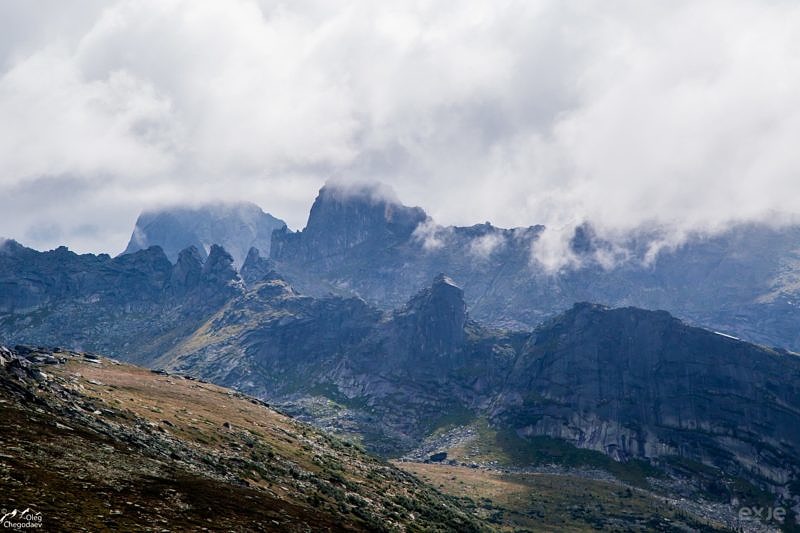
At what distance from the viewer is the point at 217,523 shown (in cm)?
5212

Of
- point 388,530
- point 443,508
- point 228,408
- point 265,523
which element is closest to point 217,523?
point 265,523

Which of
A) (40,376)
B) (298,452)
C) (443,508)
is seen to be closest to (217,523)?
(40,376)

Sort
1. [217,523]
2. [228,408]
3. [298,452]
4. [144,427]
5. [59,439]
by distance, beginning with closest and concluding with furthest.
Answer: [217,523] → [59,439] → [144,427] → [298,452] → [228,408]

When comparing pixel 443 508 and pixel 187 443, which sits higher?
pixel 187 443

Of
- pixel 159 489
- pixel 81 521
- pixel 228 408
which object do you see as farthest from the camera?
pixel 228 408

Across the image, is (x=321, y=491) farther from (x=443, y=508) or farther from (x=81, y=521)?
(x=81, y=521)

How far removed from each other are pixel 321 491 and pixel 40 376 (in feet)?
163

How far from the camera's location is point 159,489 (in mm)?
55750

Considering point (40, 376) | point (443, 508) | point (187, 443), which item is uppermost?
point (40, 376)

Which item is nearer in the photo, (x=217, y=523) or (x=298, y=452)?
(x=217, y=523)

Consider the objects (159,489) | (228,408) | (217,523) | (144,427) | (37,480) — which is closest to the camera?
(37,480)

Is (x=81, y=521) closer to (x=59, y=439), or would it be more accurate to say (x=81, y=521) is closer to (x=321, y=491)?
(x=59, y=439)

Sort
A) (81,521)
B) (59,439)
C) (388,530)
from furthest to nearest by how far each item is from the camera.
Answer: (388,530), (59,439), (81,521)

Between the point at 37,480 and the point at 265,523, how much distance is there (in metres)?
21.1
